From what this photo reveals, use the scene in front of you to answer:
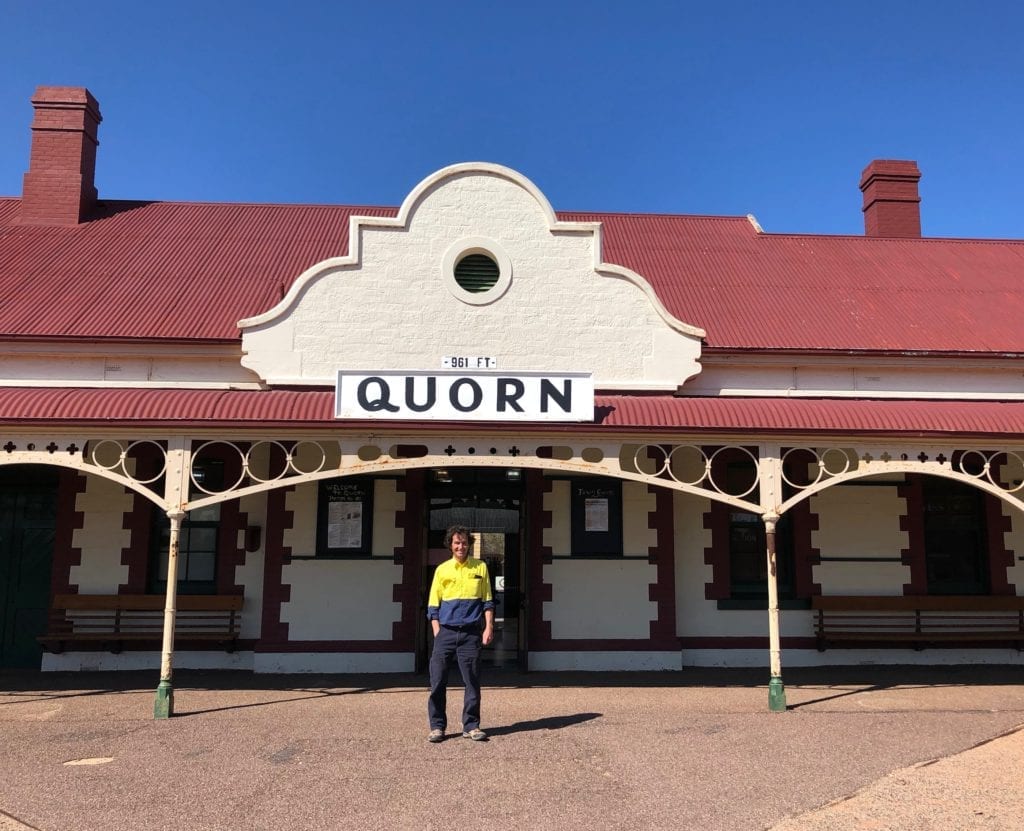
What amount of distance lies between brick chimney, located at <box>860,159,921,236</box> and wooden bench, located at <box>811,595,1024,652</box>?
7913 mm

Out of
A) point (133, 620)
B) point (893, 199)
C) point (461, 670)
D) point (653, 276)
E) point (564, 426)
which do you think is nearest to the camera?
point (461, 670)

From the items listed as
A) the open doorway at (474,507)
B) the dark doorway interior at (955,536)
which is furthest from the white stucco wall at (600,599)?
the dark doorway interior at (955,536)

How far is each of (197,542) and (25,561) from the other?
2171 mm

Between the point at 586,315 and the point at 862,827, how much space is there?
21.9 ft

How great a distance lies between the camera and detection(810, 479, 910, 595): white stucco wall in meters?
11.0

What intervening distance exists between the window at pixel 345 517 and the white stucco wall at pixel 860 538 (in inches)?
228

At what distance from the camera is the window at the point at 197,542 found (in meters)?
10.7

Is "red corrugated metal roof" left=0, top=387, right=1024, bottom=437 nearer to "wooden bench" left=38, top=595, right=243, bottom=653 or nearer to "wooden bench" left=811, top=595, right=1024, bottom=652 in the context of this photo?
"wooden bench" left=38, top=595, right=243, bottom=653

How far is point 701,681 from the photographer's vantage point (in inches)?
384

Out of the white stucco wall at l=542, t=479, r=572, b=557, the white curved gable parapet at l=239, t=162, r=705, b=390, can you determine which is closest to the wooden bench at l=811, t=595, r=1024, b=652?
the white stucco wall at l=542, t=479, r=572, b=557

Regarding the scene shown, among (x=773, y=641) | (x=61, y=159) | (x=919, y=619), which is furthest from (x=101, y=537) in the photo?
(x=919, y=619)

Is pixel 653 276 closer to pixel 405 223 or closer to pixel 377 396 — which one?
pixel 405 223

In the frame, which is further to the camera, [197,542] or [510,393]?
[197,542]

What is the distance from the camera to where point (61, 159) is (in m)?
14.0
